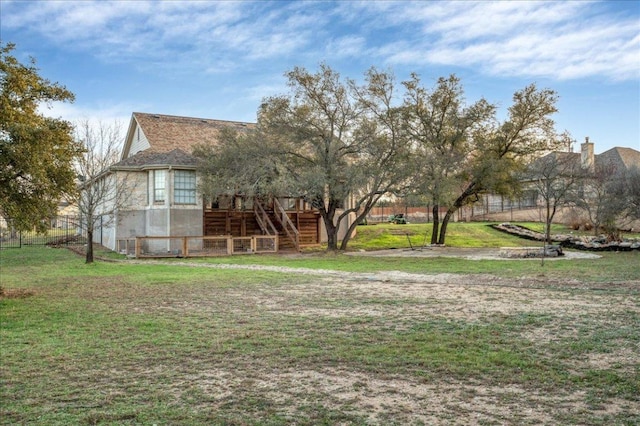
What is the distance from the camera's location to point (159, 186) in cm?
2747

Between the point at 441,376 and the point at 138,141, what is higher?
the point at 138,141

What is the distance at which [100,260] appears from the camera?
2350 centimetres

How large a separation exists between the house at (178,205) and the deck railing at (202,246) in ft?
0.86

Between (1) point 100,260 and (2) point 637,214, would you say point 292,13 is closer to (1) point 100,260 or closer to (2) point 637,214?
(1) point 100,260

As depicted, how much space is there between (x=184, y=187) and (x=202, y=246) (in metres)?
3.24

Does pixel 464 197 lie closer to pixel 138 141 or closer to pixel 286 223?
pixel 286 223

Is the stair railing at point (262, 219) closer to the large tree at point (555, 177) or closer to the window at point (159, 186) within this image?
the window at point (159, 186)

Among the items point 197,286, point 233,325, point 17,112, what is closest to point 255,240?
point 197,286

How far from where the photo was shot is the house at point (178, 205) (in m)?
27.4

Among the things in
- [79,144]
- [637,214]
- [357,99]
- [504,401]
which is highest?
[357,99]

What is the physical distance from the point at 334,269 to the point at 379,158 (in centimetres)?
802

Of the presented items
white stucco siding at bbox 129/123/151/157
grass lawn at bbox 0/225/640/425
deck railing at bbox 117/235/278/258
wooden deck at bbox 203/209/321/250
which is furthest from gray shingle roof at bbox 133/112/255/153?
grass lawn at bbox 0/225/640/425

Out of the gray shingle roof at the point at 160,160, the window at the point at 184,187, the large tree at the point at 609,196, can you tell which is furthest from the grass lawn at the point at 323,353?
the large tree at the point at 609,196

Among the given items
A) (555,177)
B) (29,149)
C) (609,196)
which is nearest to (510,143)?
(555,177)
